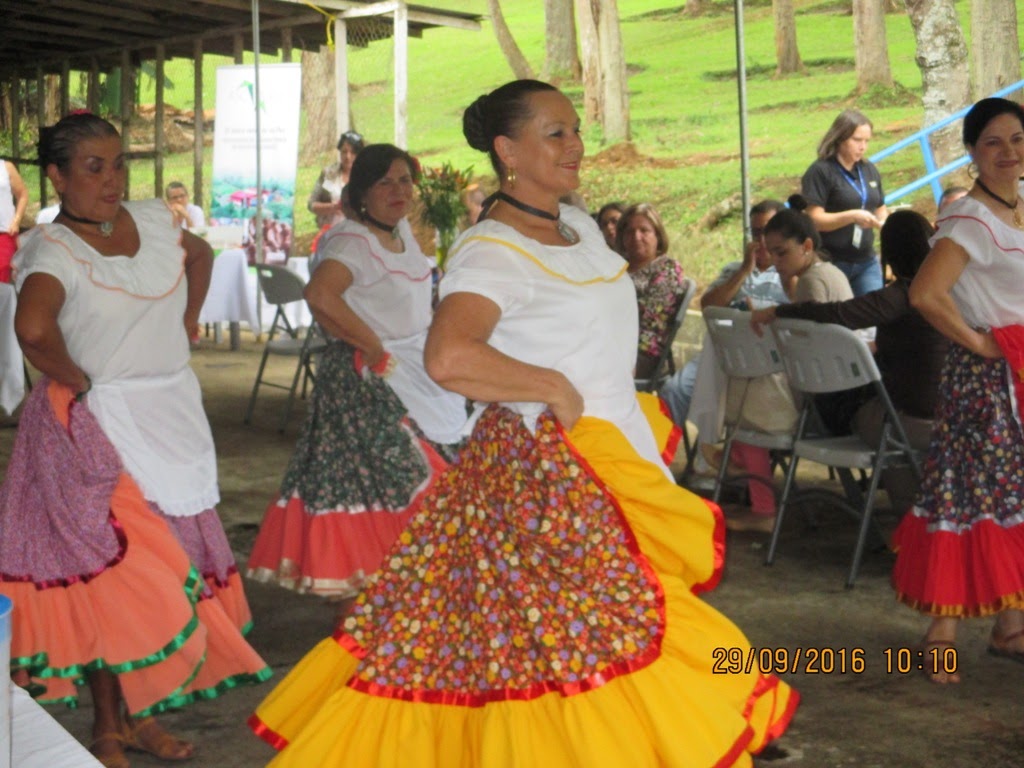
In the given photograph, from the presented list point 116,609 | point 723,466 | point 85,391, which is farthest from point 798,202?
point 116,609

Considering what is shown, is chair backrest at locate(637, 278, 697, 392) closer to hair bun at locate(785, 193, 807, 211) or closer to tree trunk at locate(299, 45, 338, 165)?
hair bun at locate(785, 193, 807, 211)

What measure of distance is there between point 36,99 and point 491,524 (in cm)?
1911

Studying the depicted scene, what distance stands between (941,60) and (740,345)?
9.31 metres

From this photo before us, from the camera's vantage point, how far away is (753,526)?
5746mm

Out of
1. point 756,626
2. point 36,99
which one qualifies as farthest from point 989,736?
point 36,99

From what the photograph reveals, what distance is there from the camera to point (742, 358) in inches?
216

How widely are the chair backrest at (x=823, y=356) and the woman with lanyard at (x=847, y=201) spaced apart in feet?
7.24

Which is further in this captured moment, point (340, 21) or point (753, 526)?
point (340, 21)

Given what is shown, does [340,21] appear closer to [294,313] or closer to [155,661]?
[294,313]

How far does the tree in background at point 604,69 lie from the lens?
18781 mm

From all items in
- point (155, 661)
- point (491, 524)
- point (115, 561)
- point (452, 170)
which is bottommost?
point (155, 661)

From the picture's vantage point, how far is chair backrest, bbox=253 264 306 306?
29.6 feet

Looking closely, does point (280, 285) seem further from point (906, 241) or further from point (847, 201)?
point (906, 241)

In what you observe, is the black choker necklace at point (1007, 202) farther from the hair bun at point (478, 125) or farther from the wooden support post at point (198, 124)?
the wooden support post at point (198, 124)
